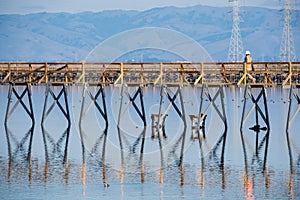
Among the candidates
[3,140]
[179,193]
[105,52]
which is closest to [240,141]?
[105,52]

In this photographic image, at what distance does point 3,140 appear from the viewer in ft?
171

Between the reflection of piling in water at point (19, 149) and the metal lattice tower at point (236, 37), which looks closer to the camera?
the reflection of piling in water at point (19, 149)

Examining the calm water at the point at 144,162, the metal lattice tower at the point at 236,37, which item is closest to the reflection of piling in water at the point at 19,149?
the calm water at the point at 144,162

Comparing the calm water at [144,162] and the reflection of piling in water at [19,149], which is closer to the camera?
the calm water at [144,162]

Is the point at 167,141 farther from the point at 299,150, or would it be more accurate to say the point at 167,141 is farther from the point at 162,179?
the point at 162,179

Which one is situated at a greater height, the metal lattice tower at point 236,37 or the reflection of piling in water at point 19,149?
the metal lattice tower at point 236,37

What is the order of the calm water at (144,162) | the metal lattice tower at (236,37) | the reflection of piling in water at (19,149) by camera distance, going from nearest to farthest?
1. the calm water at (144,162)
2. the reflection of piling in water at (19,149)
3. the metal lattice tower at (236,37)

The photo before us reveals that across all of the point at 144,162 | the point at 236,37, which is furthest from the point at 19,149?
the point at 236,37

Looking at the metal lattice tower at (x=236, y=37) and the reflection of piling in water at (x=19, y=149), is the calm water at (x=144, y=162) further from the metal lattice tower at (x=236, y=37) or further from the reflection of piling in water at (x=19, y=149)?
the metal lattice tower at (x=236, y=37)

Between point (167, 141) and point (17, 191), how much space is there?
1810cm

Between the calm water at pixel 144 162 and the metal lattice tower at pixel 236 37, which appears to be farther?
the metal lattice tower at pixel 236 37

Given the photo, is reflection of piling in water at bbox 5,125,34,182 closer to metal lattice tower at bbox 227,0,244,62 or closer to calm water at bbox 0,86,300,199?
calm water at bbox 0,86,300,199

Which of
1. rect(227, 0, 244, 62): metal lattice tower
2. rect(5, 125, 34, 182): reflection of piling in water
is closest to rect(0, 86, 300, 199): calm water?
rect(5, 125, 34, 182): reflection of piling in water

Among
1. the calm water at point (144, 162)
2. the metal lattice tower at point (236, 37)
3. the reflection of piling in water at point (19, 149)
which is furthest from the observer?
the metal lattice tower at point (236, 37)
